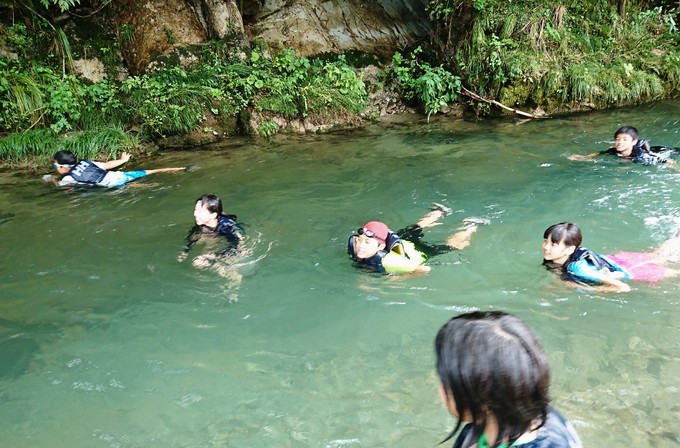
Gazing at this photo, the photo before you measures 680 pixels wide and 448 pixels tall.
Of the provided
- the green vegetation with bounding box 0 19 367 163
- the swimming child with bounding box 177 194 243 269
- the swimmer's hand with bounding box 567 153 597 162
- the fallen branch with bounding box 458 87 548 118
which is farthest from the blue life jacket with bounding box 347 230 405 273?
the fallen branch with bounding box 458 87 548 118

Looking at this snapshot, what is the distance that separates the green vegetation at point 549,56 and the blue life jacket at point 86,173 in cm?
818

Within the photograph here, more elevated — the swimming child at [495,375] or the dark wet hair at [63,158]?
the dark wet hair at [63,158]

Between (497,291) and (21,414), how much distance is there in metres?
4.00

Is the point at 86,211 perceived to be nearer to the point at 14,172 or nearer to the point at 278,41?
the point at 14,172

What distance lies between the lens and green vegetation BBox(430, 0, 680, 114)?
11094 mm

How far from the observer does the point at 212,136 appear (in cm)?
1034

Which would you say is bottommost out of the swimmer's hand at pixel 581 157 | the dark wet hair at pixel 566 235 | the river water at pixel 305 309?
the river water at pixel 305 309

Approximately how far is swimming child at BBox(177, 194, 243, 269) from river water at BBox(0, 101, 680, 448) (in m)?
0.22

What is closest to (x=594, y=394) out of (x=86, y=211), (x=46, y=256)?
(x=46, y=256)

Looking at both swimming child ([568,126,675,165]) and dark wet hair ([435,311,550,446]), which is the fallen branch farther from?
dark wet hair ([435,311,550,446])

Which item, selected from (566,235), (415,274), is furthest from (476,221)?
(566,235)

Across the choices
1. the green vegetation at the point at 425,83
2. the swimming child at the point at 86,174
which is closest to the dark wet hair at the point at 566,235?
the swimming child at the point at 86,174

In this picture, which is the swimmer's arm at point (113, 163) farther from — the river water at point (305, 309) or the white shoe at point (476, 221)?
the white shoe at point (476, 221)

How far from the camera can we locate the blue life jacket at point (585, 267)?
4.41 meters
